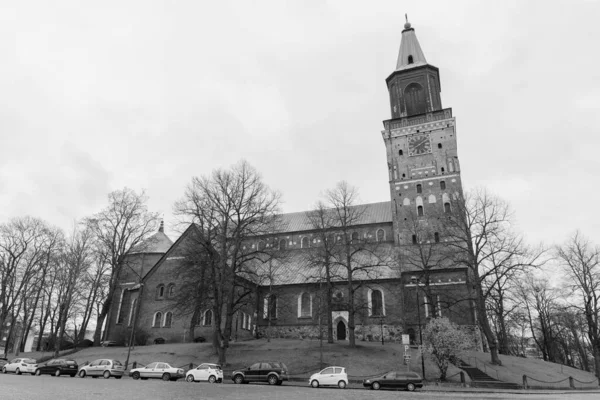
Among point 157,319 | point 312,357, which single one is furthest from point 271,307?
point 312,357

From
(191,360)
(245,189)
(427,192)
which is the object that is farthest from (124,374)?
Result: (427,192)

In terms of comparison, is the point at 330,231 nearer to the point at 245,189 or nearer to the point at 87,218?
the point at 245,189

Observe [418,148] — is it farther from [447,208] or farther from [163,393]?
[163,393]

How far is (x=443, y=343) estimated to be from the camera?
87.0 feet

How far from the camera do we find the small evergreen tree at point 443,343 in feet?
87.0

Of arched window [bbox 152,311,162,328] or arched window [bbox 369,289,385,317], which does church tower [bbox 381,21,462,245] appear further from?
arched window [bbox 152,311,162,328]

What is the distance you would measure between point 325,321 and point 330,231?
10.4 metres

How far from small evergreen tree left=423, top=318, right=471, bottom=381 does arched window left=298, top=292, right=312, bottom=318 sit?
18697mm

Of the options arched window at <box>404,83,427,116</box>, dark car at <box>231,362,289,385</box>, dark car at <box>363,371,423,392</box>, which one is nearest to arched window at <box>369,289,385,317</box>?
dark car at <box>363,371,423,392</box>

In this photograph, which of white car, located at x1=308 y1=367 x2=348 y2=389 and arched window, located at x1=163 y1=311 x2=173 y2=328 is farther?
arched window, located at x1=163 y1=311 x2=173 y2=328

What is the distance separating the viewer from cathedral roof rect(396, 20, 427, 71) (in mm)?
50362

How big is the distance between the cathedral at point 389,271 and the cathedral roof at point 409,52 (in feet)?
0.47

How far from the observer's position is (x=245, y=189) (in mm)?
35938

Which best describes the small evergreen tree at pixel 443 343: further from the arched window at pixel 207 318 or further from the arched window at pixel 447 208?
the arched window at pixel 207 318
